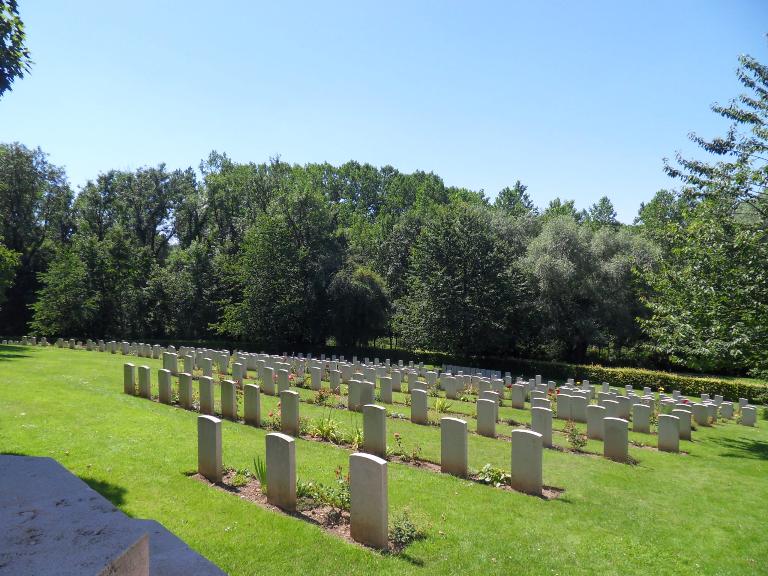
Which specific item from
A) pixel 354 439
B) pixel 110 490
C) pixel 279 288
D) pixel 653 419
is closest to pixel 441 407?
pixel 354 439

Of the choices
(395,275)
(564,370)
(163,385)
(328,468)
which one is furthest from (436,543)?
(395,275)

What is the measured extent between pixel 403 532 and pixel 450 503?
142 centimetres

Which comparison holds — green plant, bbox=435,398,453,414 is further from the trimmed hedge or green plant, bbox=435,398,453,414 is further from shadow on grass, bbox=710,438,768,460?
the trimmed hedge

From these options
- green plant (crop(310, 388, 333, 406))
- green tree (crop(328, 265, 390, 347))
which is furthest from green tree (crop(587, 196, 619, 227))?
green plant (crop(310, 388, 333, 406))

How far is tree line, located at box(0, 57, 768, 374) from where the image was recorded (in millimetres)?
30141

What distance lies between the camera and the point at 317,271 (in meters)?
36.6

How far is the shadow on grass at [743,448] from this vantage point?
12188mm

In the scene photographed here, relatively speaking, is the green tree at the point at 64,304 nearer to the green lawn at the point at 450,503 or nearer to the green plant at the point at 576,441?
the green lawn at the point at 450,503

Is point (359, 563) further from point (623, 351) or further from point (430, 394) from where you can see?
point (623, 351)

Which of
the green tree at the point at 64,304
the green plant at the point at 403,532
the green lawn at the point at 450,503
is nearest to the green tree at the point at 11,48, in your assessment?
the green lawn at the point at 450,503

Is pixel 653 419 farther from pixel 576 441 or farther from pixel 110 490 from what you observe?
pixel 110 490

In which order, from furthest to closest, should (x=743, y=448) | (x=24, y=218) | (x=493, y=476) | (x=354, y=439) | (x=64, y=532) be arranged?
1. (x=24, y=218)
2. (x=743, y=448)
3. (x=354, y=439)
4. (x=493, y=476)
5. (x=64, y=532)

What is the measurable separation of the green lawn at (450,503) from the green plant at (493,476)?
367mm

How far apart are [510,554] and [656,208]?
6123 centimetres
